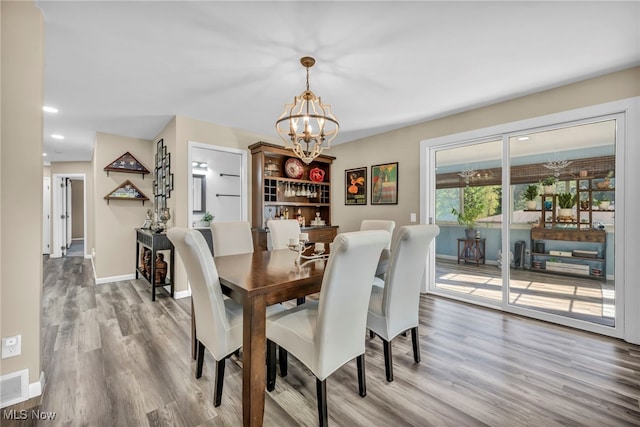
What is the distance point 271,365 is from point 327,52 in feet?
7.66

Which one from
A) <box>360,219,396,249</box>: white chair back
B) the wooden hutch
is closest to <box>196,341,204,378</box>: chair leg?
<box>360,219,396,249</box>: white chair back

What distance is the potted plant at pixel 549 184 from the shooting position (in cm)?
300

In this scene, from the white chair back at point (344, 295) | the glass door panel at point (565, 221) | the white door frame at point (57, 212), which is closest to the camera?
the white chair back at point (344, 295)

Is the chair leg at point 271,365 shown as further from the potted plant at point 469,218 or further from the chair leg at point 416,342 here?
the potted plant at point 469,218

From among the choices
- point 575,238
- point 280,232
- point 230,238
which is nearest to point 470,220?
point 575,238

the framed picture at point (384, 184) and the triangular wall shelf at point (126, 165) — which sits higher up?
the triangular wall shelf at point (126, 165)

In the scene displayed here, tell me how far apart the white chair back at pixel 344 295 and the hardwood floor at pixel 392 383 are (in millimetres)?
399

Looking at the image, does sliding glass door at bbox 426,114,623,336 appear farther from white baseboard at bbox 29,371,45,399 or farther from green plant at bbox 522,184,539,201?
white baseboard at bbox 29,371,45,399

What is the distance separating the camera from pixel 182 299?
3625 mm

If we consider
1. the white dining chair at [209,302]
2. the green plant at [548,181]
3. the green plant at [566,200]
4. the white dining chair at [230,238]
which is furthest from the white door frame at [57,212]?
the green plant at [566,200]

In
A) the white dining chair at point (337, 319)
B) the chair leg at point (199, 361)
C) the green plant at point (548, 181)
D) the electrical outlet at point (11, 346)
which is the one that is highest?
the green plant at point (548, 181)


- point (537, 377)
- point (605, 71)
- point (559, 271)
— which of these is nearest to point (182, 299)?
point (537, 377)

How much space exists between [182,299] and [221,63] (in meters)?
2.90

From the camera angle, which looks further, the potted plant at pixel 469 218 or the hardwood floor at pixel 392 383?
the potted plant at pixel 469 218
